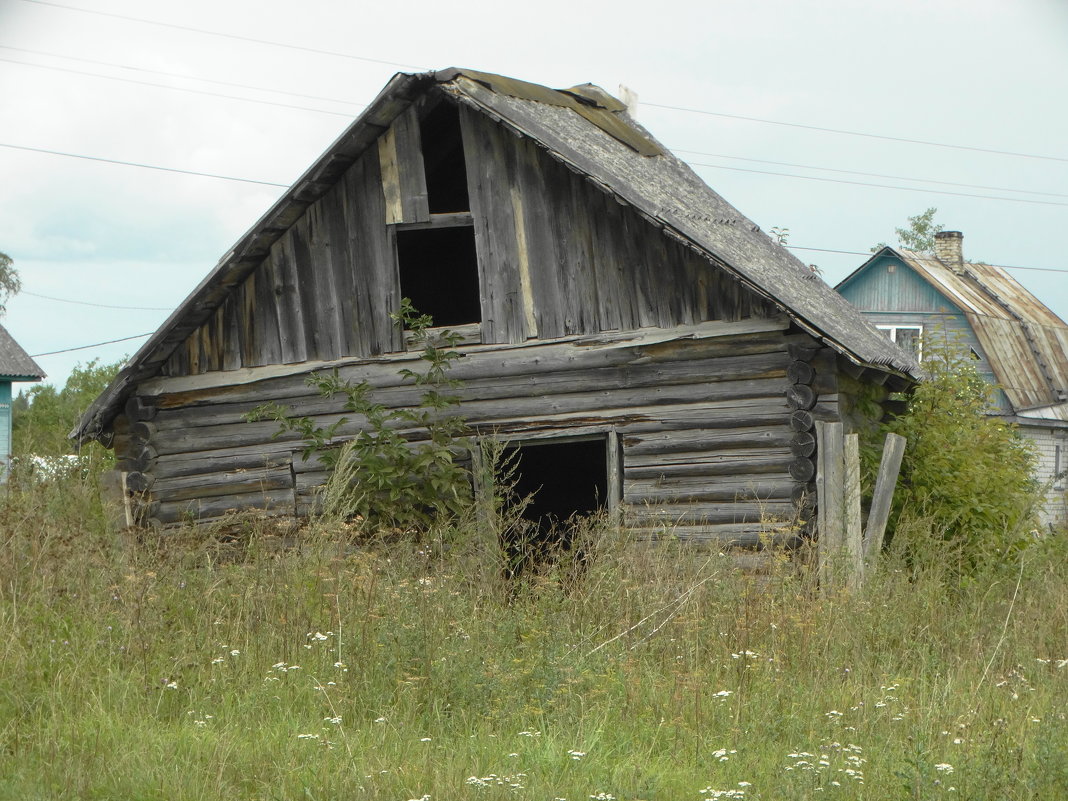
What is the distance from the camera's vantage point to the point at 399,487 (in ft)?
31.8

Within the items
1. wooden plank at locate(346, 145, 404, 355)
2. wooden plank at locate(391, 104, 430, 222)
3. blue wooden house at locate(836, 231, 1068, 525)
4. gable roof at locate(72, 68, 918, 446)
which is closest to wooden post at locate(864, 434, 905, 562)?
gable roof at locate(72, 68, 918, 446)

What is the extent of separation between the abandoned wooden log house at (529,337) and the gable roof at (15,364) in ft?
58.2

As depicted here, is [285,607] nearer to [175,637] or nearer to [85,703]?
[175,637]

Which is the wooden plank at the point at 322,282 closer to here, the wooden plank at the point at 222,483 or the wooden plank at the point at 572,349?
the wooden plank at the point at 572,349

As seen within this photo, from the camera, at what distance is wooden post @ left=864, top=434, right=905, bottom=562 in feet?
32.3

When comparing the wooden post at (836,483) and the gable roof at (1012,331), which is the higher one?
the gable roof at (1012,331)

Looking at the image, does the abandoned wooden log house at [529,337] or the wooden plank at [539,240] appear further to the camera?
the wooden plank at [539,240]

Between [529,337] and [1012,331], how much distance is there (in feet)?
69.9

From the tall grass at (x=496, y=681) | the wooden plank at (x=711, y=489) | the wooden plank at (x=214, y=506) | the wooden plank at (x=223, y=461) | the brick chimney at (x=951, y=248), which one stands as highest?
the brick chimney at (x=951, y=248)

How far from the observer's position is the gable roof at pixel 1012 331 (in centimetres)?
2656

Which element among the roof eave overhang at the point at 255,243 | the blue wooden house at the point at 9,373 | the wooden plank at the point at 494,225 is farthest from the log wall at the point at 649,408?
the blue wooden house at the point at 9,373

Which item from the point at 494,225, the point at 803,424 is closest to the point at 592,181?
the point at 494,225

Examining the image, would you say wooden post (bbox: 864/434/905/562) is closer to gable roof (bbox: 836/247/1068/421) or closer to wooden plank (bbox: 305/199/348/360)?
wooden plank (bbox: 305/199/348/360)

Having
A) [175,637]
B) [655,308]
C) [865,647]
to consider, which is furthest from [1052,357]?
[175,637]
